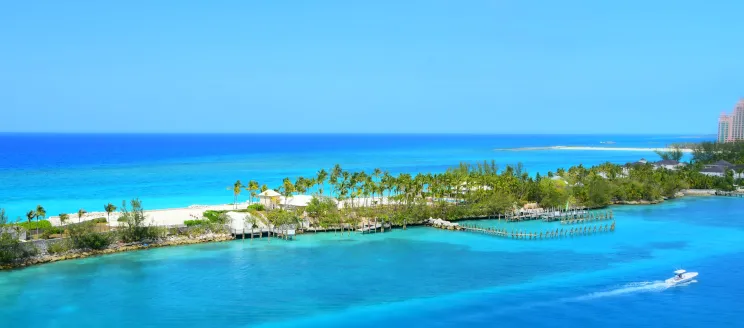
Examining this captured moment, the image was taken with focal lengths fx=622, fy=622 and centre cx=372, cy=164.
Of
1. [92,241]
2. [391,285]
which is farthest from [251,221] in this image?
[391,285]

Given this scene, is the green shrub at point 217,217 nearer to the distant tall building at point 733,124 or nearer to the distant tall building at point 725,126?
the distant tall building at point 733,124

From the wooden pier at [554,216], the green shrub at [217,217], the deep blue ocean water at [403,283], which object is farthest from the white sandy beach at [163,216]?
the wooden pier at [554,216]

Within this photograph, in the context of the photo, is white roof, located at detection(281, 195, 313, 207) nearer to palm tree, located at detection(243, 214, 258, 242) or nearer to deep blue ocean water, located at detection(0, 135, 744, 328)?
deep blue ocean water, located at detection(0, 135, 744, 328)

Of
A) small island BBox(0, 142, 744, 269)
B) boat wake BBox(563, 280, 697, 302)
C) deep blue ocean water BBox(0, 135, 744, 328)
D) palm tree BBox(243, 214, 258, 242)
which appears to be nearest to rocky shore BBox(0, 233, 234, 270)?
small island BBox(0, 142, 744, 269)

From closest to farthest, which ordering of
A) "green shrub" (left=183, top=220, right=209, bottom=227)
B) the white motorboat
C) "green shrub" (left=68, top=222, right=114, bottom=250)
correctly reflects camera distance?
the white motorboat
"green shrub" (left=68, top=222, right=114, bottom=250)
"green shrub" (left=183, top=220, right=209, bottom=227)

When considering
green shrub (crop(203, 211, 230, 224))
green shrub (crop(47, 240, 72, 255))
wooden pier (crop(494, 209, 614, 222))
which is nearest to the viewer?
green shrub (crop(47, 240, 72, 255))
